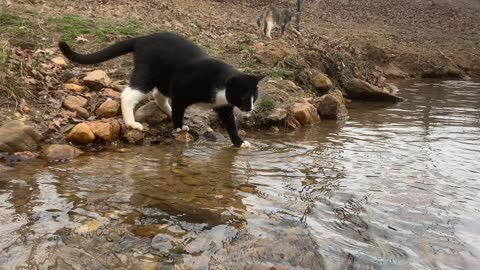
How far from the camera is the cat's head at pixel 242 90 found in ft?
16.1

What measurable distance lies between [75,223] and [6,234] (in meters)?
0.36

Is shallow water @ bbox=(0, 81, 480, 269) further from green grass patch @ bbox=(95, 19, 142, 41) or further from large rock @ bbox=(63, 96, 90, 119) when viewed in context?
green grass patch @ bbox=(95, 19, 142, 41)

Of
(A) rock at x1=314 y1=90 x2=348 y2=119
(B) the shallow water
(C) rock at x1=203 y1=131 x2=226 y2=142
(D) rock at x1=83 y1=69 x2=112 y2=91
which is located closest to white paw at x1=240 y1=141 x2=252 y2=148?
(B) the shallow water

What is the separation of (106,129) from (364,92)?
563 centimetres

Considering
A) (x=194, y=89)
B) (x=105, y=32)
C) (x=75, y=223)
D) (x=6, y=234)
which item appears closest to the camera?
(x=6, y=234)

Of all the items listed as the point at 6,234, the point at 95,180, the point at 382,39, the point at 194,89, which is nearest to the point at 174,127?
the point at 194,89

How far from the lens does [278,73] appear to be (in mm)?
7914

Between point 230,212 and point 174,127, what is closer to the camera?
point 230,212

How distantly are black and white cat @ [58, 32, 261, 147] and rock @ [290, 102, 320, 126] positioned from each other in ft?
4.78

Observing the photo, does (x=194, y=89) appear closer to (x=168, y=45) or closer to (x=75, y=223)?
(x=168, y=45)

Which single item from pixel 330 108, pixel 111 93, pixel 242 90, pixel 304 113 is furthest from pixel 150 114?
pixel 330 108

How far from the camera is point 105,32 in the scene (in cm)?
782

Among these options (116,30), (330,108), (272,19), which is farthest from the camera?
(272,19)

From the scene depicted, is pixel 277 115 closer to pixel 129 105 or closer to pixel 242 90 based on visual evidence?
pixel 242 90
